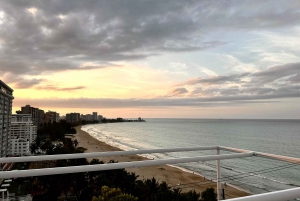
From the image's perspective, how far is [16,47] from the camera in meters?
17.2

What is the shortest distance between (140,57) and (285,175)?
642 inches

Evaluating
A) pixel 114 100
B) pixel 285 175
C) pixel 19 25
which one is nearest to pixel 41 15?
pixel 19 25

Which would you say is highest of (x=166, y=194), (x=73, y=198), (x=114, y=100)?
(x=114, y=100)

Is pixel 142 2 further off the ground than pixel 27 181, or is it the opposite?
pixel 142 2

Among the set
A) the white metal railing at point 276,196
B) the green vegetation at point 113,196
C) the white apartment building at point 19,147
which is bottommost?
the white apartment building at point 19,147

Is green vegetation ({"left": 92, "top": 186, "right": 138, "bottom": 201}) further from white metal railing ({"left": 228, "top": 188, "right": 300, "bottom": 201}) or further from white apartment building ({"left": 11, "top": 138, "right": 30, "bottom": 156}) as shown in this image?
white apartment building ({"left": 11, "top": 138, "right": 30, "bottom": 156})

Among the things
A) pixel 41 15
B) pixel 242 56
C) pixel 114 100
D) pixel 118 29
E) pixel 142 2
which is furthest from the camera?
pixel 114 100

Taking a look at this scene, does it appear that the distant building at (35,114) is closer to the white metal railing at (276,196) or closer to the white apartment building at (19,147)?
the white apartment building at (19,147)

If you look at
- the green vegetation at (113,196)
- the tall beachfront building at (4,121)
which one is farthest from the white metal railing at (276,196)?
the tall beachfront building at (4,121)

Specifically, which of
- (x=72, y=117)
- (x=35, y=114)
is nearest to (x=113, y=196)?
(x=35, y=114)

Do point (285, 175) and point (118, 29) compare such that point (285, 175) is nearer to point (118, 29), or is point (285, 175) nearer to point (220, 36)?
point (220, 36)

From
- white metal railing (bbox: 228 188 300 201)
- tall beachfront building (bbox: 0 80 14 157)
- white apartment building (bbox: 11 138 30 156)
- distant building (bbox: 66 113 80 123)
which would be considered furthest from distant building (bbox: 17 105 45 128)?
white metal railing (bbox: 228 188 300 201)

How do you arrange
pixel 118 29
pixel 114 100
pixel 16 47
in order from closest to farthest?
pixel 118 29, pixel 16 47, pixel 114 100

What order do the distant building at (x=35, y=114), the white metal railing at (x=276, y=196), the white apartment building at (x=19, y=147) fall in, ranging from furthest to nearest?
the distant building at (x=35, y=114) → the white apartment building at (x=19, y=147) → the white metal railing at (x=276, y=196)
